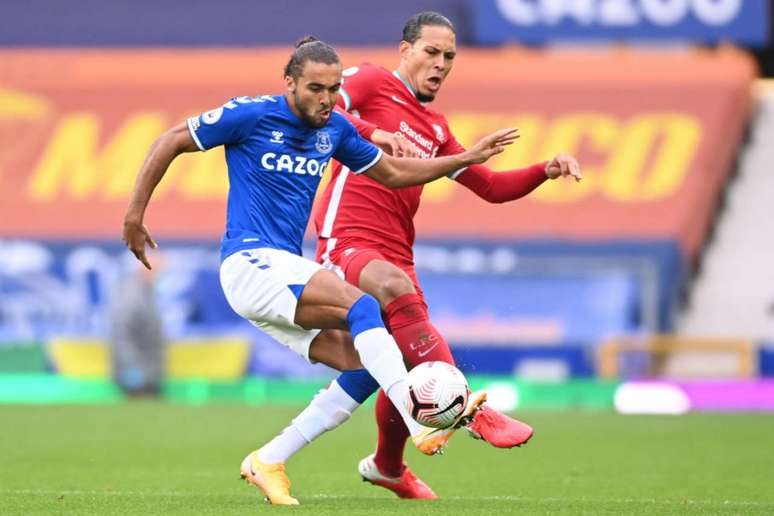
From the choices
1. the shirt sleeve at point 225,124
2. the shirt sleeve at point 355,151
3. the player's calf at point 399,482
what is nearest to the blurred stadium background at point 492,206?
the player's calf at point 399,482

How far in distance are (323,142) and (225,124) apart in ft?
1.68

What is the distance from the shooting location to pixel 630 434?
14.8 meters

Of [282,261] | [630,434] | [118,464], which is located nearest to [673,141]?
[630,434]

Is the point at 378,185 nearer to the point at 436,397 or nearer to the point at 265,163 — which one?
the point at 265,163

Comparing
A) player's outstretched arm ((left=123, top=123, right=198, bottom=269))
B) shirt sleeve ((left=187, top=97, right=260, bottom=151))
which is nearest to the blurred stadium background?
shirt sleeve ((left=187, top=97, right=260, bottom=151))

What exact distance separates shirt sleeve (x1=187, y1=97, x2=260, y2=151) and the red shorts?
3.42 ft

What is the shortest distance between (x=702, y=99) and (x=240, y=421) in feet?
40.3

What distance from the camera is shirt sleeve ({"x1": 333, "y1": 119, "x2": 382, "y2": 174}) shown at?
8500mm

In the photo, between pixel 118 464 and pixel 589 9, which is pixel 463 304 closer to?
pixel 589 9

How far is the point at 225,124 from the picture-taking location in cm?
815

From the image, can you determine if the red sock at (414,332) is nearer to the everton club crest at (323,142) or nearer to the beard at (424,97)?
the everton club crest at (323,142)

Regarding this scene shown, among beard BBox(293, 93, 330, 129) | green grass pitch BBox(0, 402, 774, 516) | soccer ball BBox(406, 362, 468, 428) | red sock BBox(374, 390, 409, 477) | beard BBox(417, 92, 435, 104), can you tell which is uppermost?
beard BBox(417, 92, 435, 104)

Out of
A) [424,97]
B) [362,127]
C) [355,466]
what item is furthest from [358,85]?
[355,466]

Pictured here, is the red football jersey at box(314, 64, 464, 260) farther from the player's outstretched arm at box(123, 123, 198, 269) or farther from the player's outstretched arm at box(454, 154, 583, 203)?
the player's outstretched arm at box(123, 123, 198, 269)
